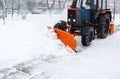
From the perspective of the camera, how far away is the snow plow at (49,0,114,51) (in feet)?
38.3

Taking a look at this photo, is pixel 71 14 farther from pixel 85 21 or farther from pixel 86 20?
pixel 86 20

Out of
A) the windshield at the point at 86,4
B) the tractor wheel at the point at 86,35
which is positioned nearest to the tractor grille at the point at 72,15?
the windshield at the point at 86,4

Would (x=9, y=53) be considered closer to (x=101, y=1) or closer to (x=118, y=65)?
(x=118, y=65)

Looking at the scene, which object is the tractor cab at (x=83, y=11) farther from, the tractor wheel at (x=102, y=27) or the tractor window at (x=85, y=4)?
the tractor wheel at (x=102, y=27)

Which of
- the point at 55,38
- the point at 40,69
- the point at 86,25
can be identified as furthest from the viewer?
the point at 86,25

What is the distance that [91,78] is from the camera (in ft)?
24.5

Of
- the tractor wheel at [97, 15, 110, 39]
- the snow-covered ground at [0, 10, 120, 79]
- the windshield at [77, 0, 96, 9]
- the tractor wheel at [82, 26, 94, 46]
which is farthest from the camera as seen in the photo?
the tractor wheel at [97, 15, 110, 39]

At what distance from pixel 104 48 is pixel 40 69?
13.9ft

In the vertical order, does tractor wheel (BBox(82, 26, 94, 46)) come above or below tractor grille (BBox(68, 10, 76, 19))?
below

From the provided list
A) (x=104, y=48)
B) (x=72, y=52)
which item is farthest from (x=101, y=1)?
(x=72, y=52)

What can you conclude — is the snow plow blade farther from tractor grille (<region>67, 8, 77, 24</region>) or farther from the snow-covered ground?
tractor grille (<region>67, 8, 77, 24</region>)

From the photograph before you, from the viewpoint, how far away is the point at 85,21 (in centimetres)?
1263

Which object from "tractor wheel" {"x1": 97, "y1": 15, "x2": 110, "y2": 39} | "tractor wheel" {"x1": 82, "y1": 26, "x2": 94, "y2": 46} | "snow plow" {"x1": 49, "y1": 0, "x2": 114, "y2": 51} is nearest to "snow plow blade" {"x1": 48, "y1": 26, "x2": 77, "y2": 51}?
"snow plow" {"x1": 49, "y1": 0, "x2": 114, "y2": 51}

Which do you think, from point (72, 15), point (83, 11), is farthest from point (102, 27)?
point (72, 15)
